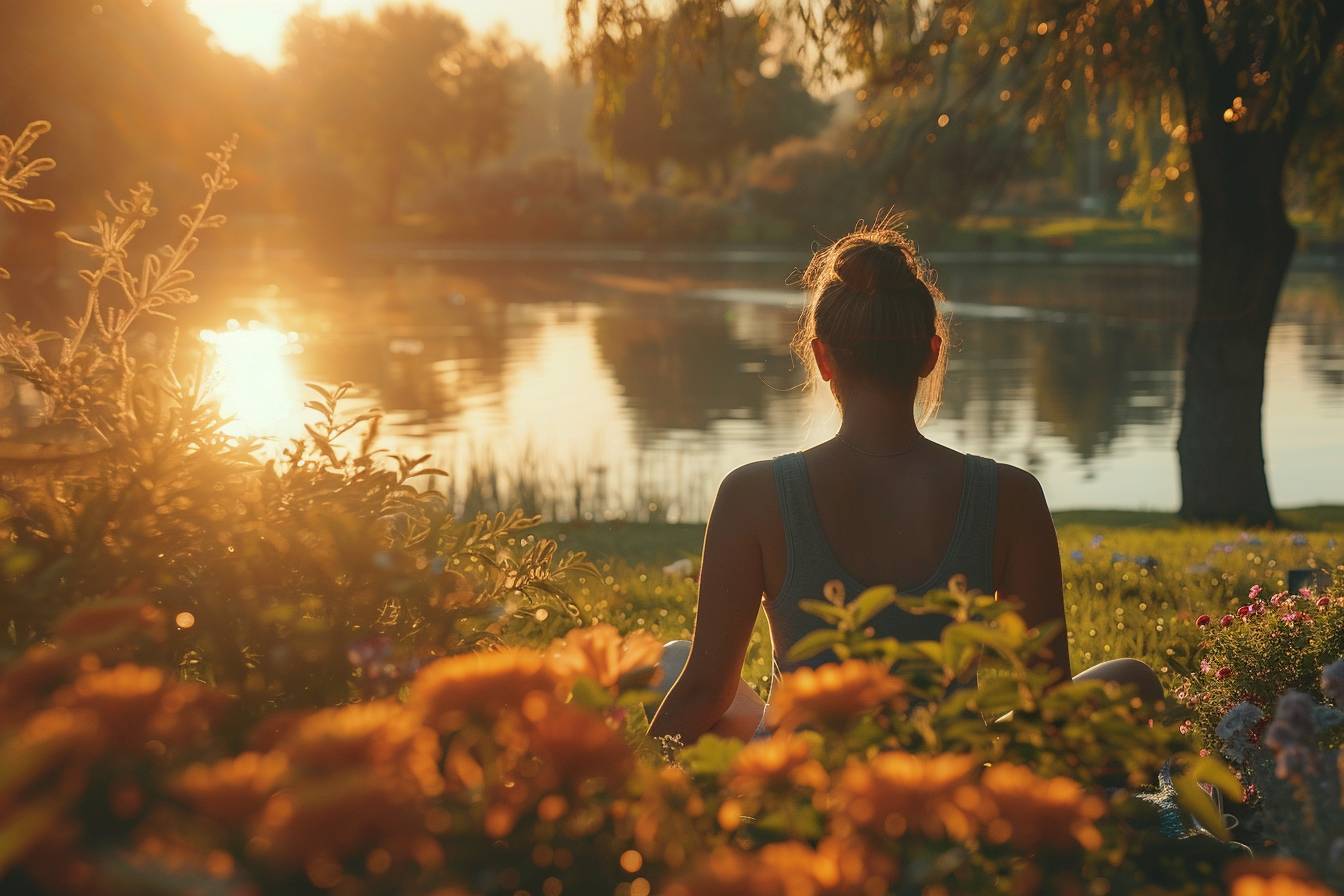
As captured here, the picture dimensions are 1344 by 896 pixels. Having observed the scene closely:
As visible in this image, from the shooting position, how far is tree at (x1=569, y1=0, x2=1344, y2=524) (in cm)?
884

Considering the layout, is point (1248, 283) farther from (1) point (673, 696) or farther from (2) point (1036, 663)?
(1) point (673, 696)

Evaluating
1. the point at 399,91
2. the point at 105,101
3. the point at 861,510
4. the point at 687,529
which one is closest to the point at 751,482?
the point at 861,510

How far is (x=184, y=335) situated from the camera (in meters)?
3.29

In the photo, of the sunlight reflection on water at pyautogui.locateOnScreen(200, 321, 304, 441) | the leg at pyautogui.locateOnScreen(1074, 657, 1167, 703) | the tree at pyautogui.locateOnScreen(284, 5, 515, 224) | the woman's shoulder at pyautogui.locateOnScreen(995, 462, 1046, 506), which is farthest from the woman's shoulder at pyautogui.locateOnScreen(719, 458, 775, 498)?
the tree at pyautogui.locateOnScreen(284, 5, 515, 224)

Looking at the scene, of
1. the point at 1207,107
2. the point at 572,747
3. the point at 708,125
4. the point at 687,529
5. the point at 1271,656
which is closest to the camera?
the point at 572,747

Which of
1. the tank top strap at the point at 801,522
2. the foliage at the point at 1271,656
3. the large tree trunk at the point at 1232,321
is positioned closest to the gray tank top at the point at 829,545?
the tank top strap at the point at 801,522

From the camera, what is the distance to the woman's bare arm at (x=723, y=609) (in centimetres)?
295

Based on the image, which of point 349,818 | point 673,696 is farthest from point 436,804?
point 673,696

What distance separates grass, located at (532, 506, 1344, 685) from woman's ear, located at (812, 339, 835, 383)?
209cm

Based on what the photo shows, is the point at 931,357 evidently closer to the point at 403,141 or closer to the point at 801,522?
the point at 801,522

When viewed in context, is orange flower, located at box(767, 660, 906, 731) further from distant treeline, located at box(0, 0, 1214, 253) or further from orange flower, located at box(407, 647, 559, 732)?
distant treeline, located at box(0, 0, 1214, 253)

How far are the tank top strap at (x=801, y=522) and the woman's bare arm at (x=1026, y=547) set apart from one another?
0.38 m

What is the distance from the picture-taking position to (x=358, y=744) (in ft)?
3.86

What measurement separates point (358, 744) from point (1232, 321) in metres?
9.79
